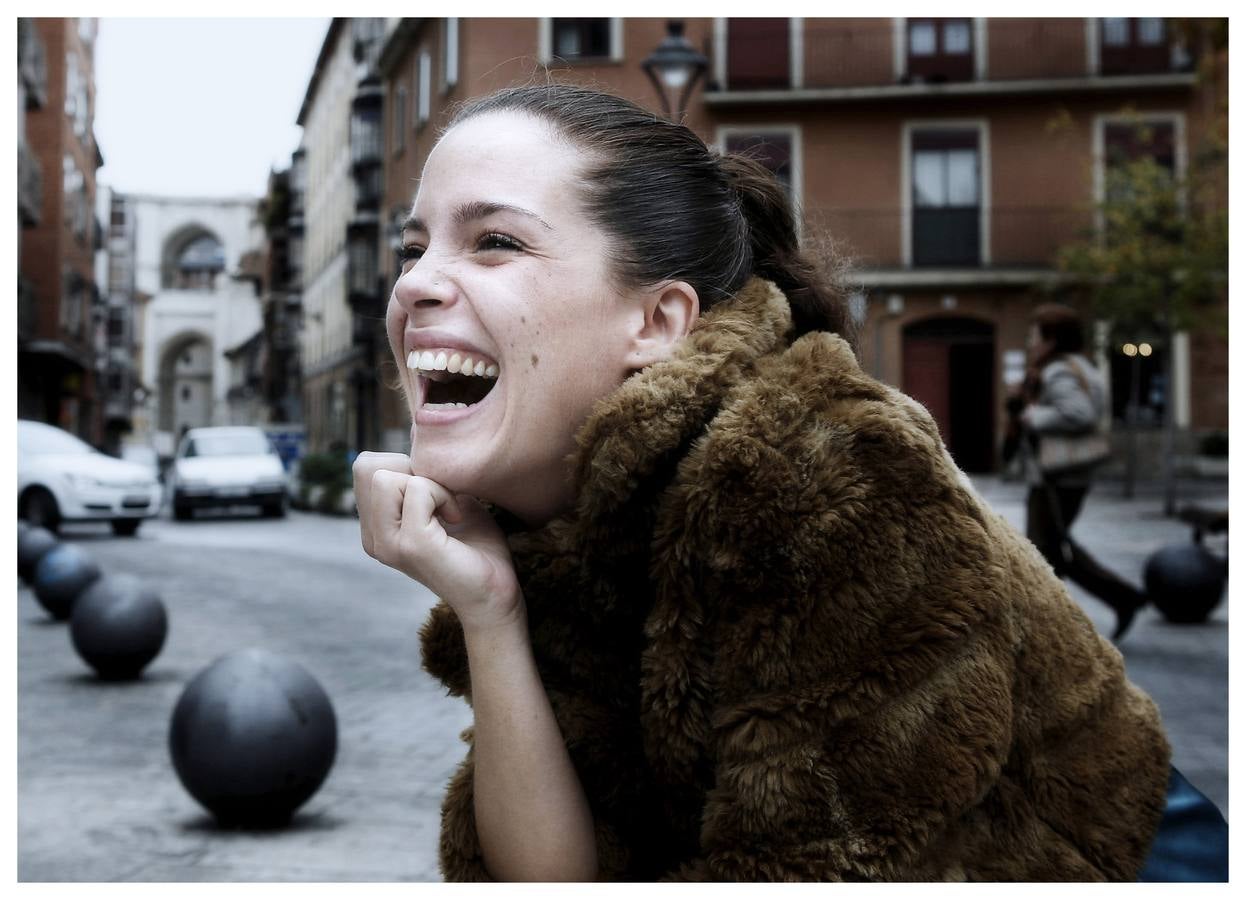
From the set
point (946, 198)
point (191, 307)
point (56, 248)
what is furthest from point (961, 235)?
point (191, 307)

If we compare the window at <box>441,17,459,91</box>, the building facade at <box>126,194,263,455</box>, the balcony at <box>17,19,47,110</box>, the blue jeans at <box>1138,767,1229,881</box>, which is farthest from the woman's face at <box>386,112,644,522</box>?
the building facade at <box>126,194,263,455</box>

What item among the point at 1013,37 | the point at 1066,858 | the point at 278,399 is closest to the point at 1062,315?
the point at 1066,858

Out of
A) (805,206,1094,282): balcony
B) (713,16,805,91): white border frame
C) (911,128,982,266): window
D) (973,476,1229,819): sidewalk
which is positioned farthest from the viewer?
(713,16,805,91): white border frame

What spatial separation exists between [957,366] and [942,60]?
6.50 metres

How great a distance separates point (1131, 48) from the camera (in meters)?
27.4

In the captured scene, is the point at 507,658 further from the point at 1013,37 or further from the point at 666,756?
the point at 1013,37

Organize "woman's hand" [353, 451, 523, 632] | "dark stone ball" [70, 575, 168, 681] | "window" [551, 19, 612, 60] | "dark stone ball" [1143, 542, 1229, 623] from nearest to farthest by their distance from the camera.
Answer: "woman's hand" [353, 451, 523, 632] → "dark stone ball" [70, 575, 168, 681] → "dark stone ball" [1143, 542, 1229, 623] → "window" [551, 19, 612, 60]

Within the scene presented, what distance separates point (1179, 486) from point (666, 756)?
2451 centimetres

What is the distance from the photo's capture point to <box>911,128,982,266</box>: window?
2889cm

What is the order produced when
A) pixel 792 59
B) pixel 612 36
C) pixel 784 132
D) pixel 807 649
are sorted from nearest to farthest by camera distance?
pixel 807 649
pixel 612 36
pixel 792 59
pixel 784 132

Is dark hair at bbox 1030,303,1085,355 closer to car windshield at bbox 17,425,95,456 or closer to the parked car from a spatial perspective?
car windshield at bbox 17,425,95,456

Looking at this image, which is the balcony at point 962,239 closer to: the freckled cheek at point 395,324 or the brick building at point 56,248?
the brick building at point 56,248

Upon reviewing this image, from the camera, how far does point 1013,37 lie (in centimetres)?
2830

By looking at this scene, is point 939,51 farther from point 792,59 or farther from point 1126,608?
point 1126,608
